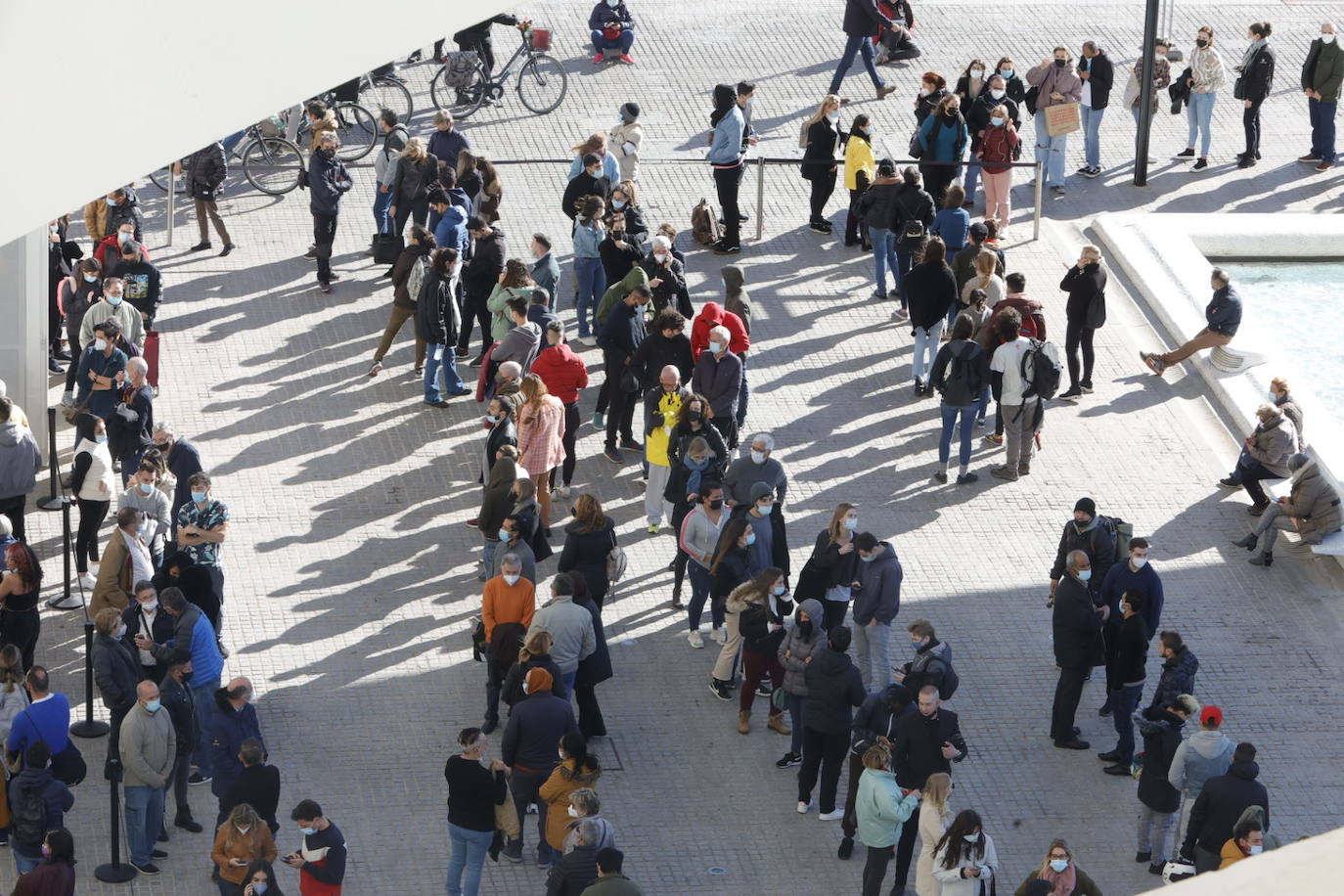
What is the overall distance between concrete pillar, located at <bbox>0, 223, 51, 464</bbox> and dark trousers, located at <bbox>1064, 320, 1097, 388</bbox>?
909 cm

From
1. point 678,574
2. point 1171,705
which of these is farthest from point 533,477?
point 1171,705

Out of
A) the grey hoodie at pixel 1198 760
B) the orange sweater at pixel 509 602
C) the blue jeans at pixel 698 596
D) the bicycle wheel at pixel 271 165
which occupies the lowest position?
the grey hoodie at pixel 1198 760

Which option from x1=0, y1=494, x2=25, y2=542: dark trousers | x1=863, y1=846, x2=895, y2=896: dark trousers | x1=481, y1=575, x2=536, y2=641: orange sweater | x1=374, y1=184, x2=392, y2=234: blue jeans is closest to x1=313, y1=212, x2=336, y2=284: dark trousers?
x1=374, y1=184, x2=392, y2=234: blue jeans

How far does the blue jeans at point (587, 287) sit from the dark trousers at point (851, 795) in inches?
293

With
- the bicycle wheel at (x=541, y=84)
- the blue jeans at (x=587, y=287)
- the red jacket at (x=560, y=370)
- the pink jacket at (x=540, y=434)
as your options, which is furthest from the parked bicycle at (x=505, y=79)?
the pink jacket at (x=540, y=434)

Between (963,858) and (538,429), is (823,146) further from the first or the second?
(963,858)

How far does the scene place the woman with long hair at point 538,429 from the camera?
1422 cm

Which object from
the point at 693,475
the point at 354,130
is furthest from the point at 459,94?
the point at 693,475

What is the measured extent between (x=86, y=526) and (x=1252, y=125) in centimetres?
1535

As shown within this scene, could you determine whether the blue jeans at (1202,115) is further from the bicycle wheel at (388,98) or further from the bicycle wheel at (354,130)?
the bicycle wheel at (354,130)

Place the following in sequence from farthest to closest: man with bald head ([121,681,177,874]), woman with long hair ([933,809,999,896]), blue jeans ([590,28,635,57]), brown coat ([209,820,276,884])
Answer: blue jeans ([590,28,635,57]), man with bald head ([121,681,177,874]), woman with long hair ([933,809,999,896]), brown coat ([209,820,276,884])

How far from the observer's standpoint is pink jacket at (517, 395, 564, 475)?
46.8ft

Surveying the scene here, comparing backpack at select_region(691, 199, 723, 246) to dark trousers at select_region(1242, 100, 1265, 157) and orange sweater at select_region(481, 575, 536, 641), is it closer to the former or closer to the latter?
dark trousers at select_region(1242, 100, 1265, 157)

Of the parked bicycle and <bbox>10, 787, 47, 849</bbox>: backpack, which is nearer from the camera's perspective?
<bbox>10, 787, 47, 849</bbox>: backpack
